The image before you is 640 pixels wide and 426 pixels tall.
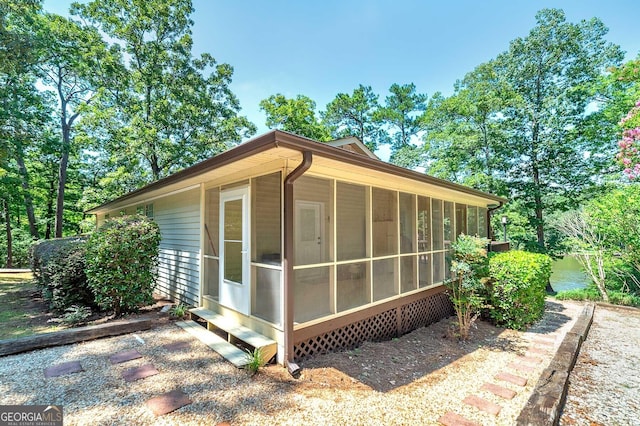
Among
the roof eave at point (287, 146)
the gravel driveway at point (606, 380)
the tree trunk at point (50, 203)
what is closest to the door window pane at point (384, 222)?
the roof eave at point (287, 146)

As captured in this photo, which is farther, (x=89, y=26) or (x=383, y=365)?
(x=89, y=26)

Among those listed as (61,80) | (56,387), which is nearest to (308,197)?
(56,387)

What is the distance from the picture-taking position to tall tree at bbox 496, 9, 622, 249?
480 inches

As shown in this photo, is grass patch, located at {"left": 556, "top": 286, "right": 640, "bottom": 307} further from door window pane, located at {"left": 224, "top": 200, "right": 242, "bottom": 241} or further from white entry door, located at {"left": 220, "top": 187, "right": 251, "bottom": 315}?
door window pane, located at {"left": 224, "top": 200, "right": 242, "bottom": 241}

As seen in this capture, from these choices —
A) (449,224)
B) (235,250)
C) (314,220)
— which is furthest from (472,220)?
(235,250)

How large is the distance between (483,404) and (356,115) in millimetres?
20586

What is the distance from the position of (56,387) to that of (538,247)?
15812 mm

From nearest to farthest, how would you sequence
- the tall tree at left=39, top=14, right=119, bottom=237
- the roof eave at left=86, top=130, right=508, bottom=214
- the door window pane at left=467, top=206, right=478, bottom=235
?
the roof eave at left=86, top=130, right=508, bottom=214 → the door window pane at left=467, top=206, right=478, bottom=235 → the tall tree at left=39, top=14, right=119, bottom=237

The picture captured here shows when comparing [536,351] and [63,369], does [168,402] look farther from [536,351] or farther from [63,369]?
[536,351]

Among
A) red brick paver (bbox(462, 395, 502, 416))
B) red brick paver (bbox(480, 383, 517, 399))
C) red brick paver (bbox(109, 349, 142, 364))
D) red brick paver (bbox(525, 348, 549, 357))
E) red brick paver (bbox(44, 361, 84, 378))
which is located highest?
red brick paver (bbox(44, 361, 84, 378))

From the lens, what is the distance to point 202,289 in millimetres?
5320

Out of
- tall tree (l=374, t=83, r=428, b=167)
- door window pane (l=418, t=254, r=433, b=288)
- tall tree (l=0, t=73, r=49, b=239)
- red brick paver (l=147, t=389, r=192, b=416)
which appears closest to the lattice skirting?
door window pane (l=418, t=254, r=433, b=288)

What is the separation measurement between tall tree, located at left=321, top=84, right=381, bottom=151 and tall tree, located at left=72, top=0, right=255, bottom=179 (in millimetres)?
8022

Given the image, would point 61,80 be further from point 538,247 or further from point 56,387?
point 538,247
